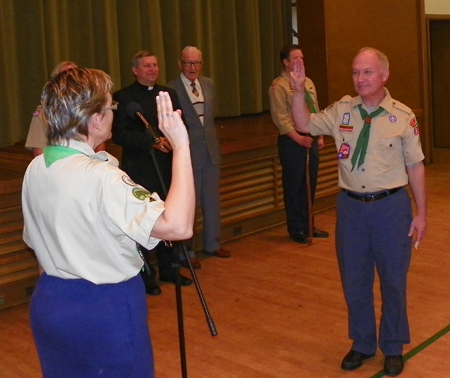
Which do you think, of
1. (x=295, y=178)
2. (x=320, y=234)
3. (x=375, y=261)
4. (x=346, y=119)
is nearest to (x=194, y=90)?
(x=295, y=178)

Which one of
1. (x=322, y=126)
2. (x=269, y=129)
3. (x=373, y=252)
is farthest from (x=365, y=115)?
(x=269, y=129)

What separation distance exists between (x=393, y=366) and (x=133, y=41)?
4.66 m

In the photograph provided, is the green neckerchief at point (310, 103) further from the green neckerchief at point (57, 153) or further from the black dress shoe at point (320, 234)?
the green neckerchief at point (57, 153)

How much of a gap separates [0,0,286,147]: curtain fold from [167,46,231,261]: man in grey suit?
5.62ft

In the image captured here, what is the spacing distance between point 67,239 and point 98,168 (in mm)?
210

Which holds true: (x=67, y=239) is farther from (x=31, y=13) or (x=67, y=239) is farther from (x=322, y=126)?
(x=31, y=13)

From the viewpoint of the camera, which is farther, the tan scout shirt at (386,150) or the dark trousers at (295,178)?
the dark trousers at (295,178)

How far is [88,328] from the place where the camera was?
1791 millimetres

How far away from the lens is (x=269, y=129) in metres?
6.66

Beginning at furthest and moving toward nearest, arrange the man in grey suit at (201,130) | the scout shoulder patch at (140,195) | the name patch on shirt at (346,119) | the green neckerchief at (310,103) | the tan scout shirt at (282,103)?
the tan scout shirt at (282,103) < the green neckerchief at (310,103) < the man in grey suit at (201,130) < the name patch on shirt at (346,119) < the scout shoulder patch at (140,195)

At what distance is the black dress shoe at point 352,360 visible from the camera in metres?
3.30

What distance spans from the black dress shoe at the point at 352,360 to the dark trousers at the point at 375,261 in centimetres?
3

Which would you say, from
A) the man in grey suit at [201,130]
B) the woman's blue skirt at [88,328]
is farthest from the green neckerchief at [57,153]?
the man in grey suit at [201,130]

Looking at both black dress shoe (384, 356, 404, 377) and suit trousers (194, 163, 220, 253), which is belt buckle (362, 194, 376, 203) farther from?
suit trousers (194, 163, 220, 253)
